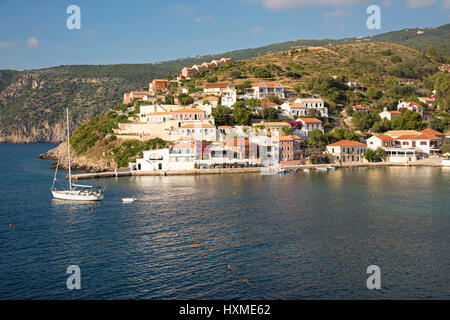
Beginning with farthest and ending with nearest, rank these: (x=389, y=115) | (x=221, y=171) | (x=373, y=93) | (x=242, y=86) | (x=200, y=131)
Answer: (x=373, y=93)
(x=242, y=86)
(x=389, y=115)
(x=200, y=131)
(x=221, y=171)

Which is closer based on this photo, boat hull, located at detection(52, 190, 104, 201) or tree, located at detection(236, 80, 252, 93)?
boat hull, located at detection(52, 190, 104, 201)

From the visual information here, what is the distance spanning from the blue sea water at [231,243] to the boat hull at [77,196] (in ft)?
3.22

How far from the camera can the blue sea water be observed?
20.8m

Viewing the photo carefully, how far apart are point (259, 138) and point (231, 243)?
42.2m

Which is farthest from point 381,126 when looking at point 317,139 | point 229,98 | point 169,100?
point 169,100

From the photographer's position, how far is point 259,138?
68500 millimetres

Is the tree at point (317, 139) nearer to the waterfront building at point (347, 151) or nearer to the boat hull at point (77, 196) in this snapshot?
the waterfront building at point (347, 151)

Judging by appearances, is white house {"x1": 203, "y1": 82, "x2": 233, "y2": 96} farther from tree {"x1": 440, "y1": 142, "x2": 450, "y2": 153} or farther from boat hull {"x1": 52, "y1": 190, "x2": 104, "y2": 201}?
boat hull {"x1": 52, "y1": 190, "x2": 104, "y2": 201}

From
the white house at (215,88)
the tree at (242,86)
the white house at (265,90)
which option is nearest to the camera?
the white house at (265,90)

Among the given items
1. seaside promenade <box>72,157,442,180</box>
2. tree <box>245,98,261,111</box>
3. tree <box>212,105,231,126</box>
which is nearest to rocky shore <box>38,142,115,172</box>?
seaside promenade <box>72,157,442,180</box>

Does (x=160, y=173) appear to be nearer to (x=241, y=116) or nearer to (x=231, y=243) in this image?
(x=241, y=116)

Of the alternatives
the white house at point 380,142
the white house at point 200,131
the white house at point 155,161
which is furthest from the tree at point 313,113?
the white house at point 155,161

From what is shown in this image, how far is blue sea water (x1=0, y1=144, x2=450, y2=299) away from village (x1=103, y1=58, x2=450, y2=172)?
16224mm

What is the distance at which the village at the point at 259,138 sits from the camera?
63.7 m
